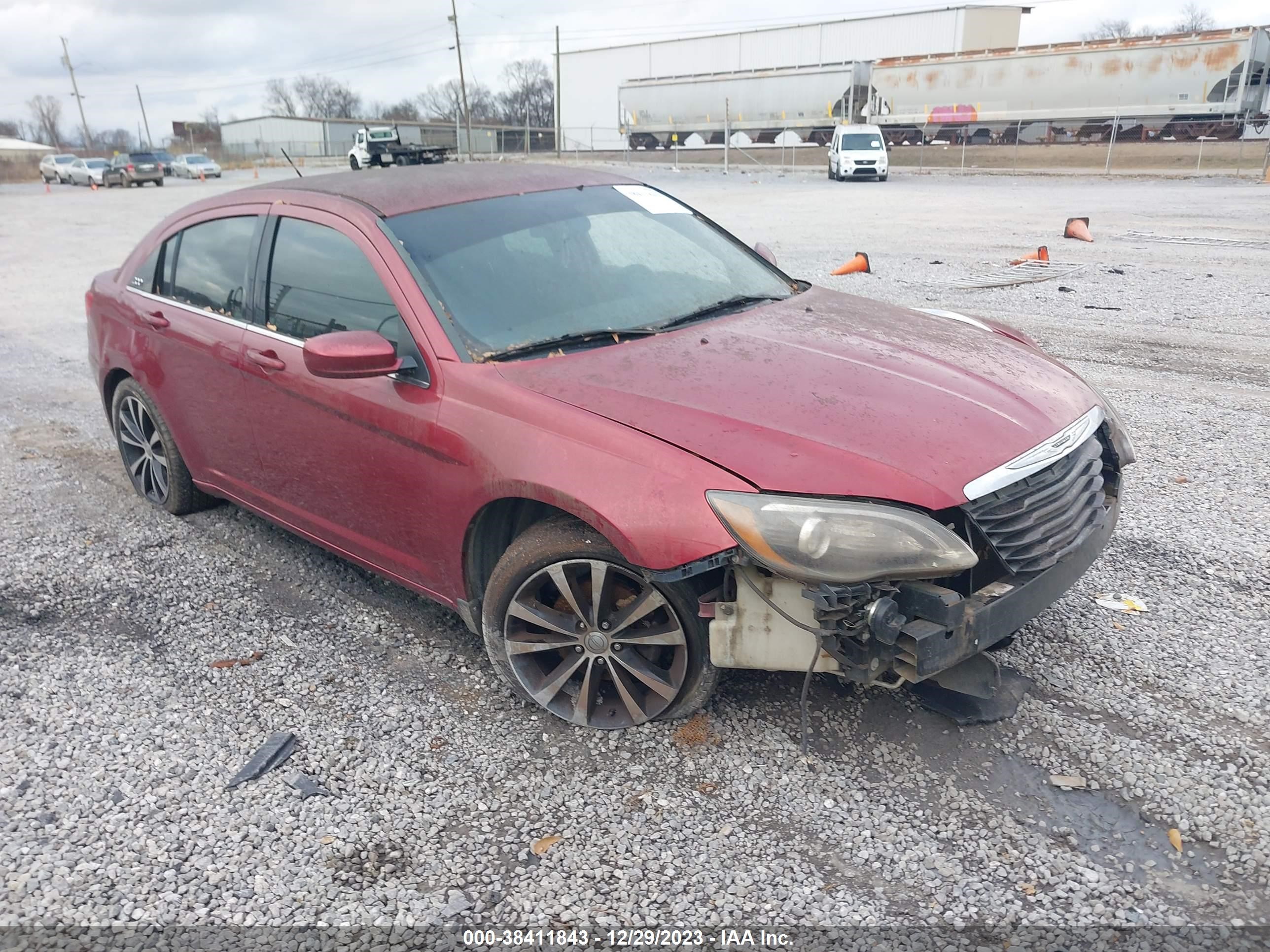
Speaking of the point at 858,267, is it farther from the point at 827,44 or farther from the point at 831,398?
the point at 827,44

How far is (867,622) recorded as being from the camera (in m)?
2.52

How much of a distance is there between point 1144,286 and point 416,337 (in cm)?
961

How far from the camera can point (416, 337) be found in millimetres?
3207

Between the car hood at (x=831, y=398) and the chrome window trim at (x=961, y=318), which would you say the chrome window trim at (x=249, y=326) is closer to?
the car hood at (x=831, y=398)

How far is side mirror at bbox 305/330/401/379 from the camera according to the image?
305cm

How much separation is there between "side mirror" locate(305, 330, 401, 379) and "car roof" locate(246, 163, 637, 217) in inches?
26.4

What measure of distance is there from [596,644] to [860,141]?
30.8 metres

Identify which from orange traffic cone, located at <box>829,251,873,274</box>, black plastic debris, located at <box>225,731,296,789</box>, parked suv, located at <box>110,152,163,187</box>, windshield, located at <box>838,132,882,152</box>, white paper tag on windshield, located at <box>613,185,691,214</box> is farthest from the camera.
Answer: parked suv, located at <box>110,152,163,187</box>

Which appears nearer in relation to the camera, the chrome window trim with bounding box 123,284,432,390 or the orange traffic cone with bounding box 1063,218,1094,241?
the chrome window trim with bounding box 123,284,432,390

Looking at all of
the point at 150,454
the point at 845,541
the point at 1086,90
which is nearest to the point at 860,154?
the point at 1086,90

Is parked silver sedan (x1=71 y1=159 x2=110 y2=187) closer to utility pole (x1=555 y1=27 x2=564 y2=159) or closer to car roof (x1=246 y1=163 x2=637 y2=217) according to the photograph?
utility pole (x1=555 y1=27 x2=564 y2=159)

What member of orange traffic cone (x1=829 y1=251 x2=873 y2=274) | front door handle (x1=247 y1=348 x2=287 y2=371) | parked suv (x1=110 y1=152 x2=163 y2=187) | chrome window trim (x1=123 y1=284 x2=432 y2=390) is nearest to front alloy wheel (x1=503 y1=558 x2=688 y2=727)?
chrome window trim (x1=123 y1=284 x2=432 y2=390)

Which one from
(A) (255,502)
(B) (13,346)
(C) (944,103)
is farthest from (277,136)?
(A) (255,502)

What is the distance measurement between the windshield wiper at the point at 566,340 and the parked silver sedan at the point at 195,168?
2133 inches
